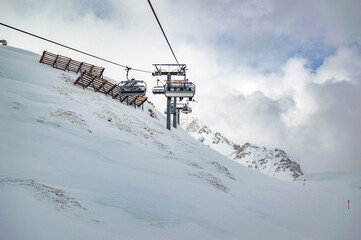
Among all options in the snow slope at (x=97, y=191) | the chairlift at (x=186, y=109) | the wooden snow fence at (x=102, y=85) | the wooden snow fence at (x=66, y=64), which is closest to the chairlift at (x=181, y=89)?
the snow slope at (x=97, y=191)

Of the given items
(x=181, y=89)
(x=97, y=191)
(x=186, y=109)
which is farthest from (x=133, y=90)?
(x=186, y=109)

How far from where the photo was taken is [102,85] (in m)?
21.3

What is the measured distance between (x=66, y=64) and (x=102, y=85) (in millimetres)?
4348

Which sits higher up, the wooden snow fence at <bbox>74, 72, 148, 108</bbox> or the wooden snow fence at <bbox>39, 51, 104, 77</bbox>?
the wooden snow fence at <bbox>39, 51, 104, 77</bbox>

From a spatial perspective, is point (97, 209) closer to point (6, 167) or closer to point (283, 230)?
point (6, 167)

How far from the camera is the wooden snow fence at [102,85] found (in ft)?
63.6

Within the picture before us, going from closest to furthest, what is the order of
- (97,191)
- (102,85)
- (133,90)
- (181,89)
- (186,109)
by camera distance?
(97,191), (181,89), (133,90), (102,85), (186,109)

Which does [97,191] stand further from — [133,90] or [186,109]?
[186,109]

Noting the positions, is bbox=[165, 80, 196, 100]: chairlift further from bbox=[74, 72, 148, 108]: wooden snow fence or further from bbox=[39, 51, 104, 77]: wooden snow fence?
bbox=[39, 51, 104, 77]: wooden snow fence

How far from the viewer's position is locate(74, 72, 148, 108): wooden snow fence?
63.6 ft

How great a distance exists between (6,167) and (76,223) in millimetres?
2810

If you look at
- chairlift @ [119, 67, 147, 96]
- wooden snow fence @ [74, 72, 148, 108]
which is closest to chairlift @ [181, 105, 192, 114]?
wooden snow fence @ [74, 72, 148, 108]

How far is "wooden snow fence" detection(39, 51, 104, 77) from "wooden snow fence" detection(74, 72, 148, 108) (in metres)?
0.86

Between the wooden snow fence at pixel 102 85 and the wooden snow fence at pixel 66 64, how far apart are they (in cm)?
86
